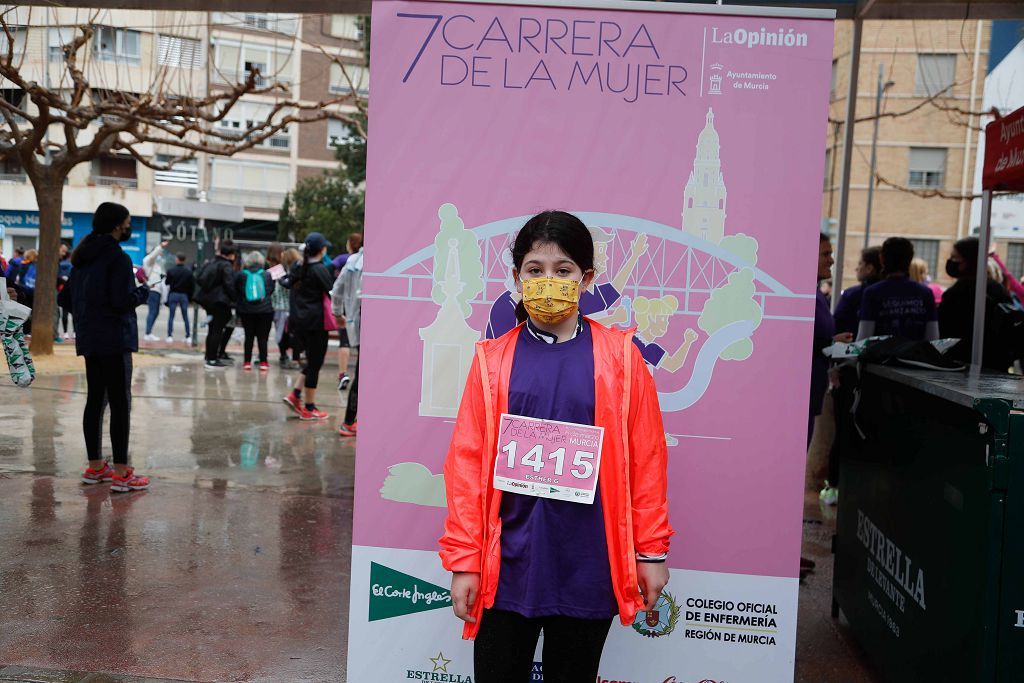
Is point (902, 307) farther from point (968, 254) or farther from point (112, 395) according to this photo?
point (112, 395)

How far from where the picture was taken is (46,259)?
535 inches

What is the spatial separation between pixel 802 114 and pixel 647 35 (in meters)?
0.58

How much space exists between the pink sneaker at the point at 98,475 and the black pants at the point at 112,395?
0.82 ft

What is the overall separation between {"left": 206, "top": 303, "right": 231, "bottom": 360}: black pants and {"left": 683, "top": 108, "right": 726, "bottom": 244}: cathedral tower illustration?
12.1m

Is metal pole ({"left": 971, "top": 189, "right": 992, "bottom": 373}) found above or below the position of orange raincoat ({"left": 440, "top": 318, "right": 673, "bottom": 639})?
above

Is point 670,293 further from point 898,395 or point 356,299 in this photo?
point 356,299

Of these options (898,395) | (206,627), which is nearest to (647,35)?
(898,395)

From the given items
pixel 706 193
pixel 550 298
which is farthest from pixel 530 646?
pixel 706 193

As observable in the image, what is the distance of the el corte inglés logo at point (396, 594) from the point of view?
132 inches

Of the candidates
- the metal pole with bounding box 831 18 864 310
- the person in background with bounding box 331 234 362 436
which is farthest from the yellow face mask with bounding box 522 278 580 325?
the person in background with bounding box 331 234 362 436

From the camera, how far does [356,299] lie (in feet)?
29.5

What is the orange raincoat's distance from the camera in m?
2.46

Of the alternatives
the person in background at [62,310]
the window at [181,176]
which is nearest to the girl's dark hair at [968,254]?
the person in background at [62,310]

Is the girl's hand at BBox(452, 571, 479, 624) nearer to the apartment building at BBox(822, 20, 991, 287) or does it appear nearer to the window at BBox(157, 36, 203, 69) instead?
the window at BBox(157, 36, 203, 69)
